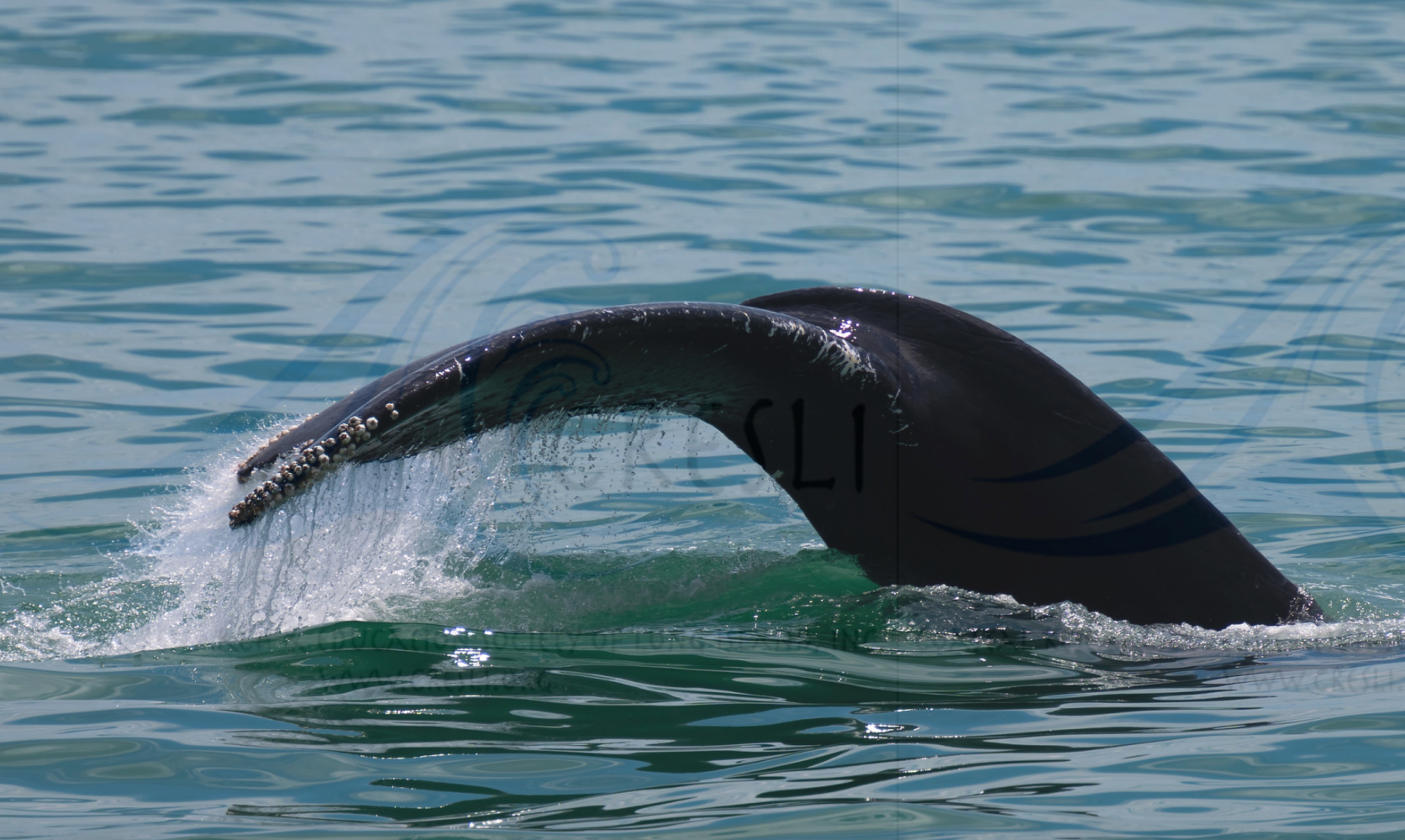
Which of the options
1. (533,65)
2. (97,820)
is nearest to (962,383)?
(97,820)

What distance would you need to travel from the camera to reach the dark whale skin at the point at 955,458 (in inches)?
195

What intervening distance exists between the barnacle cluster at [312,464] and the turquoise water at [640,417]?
0.16m

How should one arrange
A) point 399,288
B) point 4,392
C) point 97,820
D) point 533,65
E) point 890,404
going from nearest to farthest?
point 97,820, point 890,404, point 4,392, point 399,288, point 533,65

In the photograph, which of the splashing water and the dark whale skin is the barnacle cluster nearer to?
the splashing water

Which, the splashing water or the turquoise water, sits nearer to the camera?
the turquoise water

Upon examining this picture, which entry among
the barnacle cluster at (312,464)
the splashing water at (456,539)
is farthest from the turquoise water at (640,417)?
the barnacle cluster at (312,464)

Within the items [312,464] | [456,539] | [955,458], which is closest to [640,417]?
[955,458]

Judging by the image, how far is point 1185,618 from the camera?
17.4 feet

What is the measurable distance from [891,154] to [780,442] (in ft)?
42.4

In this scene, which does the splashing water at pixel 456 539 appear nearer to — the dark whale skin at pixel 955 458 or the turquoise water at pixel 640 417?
the turquoise water at pixel 640 417

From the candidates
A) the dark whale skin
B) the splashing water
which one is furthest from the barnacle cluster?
the dark whale skin

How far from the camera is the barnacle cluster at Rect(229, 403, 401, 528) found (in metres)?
4.25

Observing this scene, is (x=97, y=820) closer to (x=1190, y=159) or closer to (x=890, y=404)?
(x=890, y=404)

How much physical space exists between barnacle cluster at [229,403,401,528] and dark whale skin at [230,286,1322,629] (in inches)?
16.4
